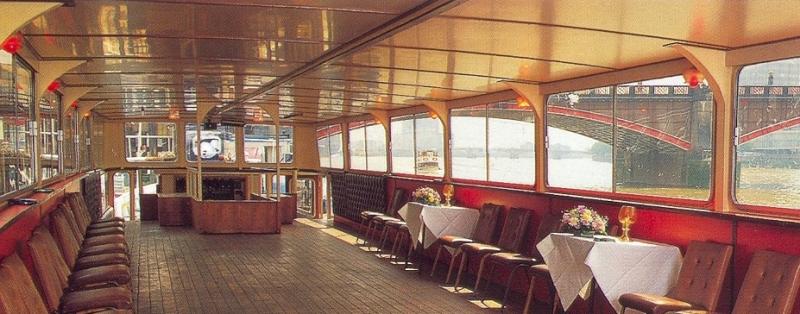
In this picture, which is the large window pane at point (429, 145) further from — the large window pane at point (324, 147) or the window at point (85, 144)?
the large window pane at point (324, 147)

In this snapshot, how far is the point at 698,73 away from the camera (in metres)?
5.30

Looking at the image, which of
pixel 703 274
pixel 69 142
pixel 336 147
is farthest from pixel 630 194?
pixel 336 147

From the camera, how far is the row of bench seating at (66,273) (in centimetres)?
348

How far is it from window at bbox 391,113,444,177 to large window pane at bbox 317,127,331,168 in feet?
14.4

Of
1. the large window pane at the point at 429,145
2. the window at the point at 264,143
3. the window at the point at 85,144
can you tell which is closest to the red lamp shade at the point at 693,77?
the large window pane at the point at 429,145

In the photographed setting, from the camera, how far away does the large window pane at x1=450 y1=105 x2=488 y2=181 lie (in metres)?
9.44

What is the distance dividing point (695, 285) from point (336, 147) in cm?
1188

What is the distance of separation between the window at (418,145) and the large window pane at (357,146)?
1.76 meters

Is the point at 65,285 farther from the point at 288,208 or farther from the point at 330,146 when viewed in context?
the point at 330,146

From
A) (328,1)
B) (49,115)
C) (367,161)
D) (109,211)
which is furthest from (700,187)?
(109,211)

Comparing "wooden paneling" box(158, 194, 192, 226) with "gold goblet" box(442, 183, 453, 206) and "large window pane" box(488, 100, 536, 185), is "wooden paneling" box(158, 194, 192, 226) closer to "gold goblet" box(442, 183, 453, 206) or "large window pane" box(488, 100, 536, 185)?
"gold goblet" box(442, 183, 453, 206)

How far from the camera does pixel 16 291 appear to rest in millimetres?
3316

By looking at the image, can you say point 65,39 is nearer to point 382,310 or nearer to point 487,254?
point 382,310

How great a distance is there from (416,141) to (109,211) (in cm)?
577
